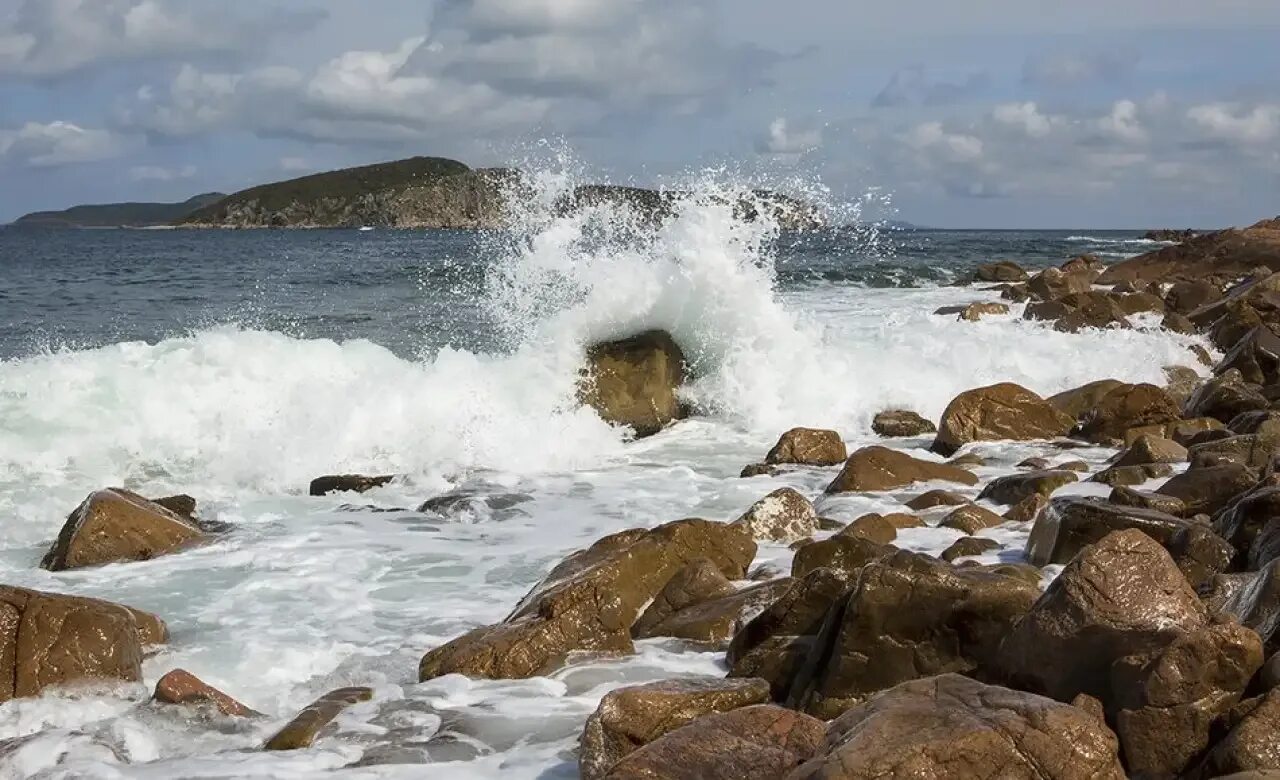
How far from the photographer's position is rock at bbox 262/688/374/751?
4836 mm

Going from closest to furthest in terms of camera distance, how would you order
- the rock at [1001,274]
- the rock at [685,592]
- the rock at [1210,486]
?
the rock at [685,592]
the rock at [1210,486]
the rock at [1001,274]

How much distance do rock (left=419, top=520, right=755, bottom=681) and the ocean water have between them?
0.53ft

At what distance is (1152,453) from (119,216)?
150 m

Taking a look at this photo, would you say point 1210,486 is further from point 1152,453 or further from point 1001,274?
point 1001,274

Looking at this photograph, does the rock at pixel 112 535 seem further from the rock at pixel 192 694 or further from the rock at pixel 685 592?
the rock at pixel 685 592

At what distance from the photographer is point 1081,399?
1204cm

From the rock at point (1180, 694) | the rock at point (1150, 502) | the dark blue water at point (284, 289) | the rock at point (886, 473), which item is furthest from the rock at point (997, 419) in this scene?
the rock at point (1180, 694)

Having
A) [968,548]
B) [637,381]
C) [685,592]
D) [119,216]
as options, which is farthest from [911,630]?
[119,216]

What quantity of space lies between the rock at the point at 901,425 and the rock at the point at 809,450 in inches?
67.3

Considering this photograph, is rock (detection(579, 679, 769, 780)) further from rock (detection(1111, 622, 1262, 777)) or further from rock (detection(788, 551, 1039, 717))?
rock (detection(1111, 622, 1262, 777))

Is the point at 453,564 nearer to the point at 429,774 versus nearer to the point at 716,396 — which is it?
the point at 429,774

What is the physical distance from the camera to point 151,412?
39.7 feet

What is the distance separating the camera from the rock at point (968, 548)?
6896 mm

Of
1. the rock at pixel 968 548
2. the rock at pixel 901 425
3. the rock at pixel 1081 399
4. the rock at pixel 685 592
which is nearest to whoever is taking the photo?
the rock at pixel 685 592
